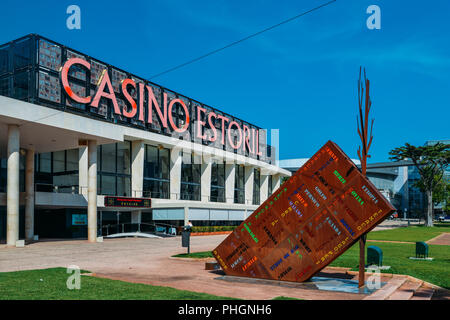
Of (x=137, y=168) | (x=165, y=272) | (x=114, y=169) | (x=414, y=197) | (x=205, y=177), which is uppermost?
(x=137, y=168)

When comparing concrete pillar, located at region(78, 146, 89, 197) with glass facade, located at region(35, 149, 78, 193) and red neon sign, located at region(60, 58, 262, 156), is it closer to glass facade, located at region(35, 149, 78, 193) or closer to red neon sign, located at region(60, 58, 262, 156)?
glass facade, located at region(35, 149, 78, 193)

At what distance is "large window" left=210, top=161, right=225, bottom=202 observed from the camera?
203ft

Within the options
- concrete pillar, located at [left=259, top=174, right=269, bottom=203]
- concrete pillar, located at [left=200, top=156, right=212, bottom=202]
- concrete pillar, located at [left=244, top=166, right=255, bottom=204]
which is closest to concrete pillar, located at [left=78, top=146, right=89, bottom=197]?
concrete pillar, located at [left=200, top=156, right=212, bottom=202]

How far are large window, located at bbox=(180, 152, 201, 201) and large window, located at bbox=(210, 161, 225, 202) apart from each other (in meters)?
4.25

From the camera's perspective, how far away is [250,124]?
73.5 m

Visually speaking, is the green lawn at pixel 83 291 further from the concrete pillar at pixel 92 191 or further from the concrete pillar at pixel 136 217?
the concrete pillar at pixel 136 217

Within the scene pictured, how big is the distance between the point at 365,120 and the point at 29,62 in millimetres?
32379

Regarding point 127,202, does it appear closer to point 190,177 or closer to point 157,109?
point 157,109

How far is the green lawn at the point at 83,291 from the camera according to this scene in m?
9.48

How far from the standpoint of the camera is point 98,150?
45.4 metres

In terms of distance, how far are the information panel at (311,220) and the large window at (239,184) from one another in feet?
179

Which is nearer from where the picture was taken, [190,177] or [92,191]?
[92,191]

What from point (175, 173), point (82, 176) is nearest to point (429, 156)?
point (175, 173)

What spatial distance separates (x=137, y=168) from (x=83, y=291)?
122 ft
